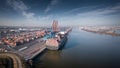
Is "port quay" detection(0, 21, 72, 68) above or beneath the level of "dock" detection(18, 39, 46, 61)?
above

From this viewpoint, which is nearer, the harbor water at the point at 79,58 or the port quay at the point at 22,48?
the port quay at the point at 22,48

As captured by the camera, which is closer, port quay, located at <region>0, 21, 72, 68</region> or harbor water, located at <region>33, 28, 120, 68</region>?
port quay, located at <region>0, 21, 72, 68</region>

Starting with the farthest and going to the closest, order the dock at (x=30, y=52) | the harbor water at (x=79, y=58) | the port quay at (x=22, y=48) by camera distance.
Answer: the dock at (x=30, y=52) < the harbor water at (x=79, y=58) < the port quay at (x=22, y=48)

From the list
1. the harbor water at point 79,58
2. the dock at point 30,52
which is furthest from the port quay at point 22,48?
the harbor water at point 79,58

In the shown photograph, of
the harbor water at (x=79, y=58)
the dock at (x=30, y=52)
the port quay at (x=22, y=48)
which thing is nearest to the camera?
the port quay at (x=22, y=48)

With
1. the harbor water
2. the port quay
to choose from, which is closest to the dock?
the port quay

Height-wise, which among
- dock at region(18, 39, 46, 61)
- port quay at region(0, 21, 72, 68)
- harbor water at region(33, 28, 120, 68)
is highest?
port quay at region(0, 21, 72, 68)

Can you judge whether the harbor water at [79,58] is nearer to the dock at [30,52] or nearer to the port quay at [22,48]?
the dock at [30,52]

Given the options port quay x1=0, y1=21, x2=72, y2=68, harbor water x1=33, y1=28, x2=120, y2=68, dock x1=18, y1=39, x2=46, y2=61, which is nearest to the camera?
port quay x1=0, y1=21, x2=72, y2=68

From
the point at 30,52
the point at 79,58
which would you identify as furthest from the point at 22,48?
the point at 79,58

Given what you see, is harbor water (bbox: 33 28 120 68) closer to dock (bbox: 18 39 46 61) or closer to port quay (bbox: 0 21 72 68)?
dock (bbox: 18 39 46 61)

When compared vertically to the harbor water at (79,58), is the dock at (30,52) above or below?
above
